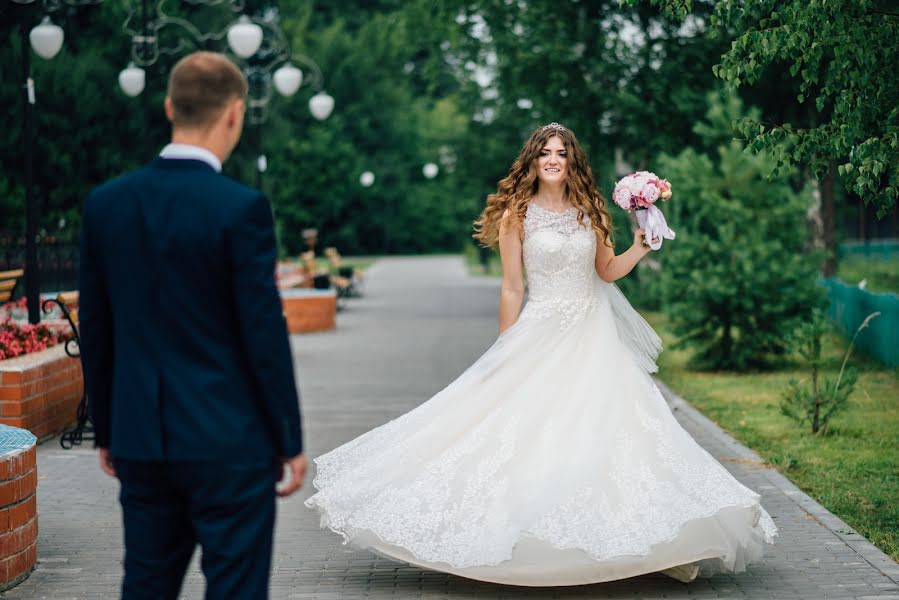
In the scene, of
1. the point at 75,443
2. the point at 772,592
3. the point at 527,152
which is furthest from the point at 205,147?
the point at 75,443

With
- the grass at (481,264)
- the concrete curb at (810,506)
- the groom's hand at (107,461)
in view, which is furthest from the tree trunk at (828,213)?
the groom's hand at (107,461)

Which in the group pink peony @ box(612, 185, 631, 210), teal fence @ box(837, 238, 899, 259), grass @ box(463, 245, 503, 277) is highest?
pink peony @ box(612, 185, 631, 210)

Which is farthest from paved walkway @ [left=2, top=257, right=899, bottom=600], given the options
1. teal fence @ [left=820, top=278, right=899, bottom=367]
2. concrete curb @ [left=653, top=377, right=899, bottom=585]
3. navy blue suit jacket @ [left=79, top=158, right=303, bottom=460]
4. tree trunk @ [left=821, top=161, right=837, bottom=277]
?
tree trunk @ [left=821, top=161, right=837, bottom=277]

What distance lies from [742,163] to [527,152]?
8.71 metres

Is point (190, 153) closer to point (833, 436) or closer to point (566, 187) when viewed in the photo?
point (566, 187)

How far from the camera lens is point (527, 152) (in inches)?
258

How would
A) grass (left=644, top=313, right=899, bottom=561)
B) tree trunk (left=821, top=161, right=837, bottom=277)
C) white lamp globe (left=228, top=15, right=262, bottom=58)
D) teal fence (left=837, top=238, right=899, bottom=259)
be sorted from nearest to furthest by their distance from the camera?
grass (left=644, top=313, right=899, bottom=561), white lamp globe (left=228, top=15, right=262, bottom=58), tree trunk (left=821, top=161, right=837, bottom=277), teal fence (left=837, top=238, right=899, bottom=259)

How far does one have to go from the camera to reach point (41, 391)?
10.0 metres

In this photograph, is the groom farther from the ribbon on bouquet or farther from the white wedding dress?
the ribbon on bouquet

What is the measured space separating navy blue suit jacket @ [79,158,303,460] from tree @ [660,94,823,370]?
37.9 ft

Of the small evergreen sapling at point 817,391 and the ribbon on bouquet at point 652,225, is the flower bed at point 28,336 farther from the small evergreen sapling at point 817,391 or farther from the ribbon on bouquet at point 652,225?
the small evergreen sapling at point 817,391

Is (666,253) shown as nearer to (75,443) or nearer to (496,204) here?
(75,443)

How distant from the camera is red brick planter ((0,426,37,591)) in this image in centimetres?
598

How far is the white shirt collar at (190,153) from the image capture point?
3555 millimetres
